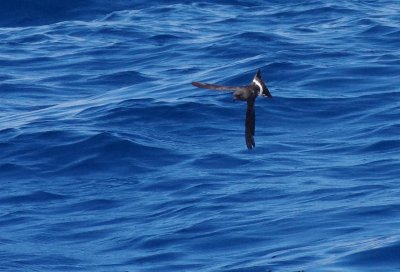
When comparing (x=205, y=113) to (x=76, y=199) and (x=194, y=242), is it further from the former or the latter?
(x=194, y=242)

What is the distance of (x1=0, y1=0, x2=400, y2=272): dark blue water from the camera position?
41.9 feet

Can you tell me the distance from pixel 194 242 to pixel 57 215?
6.97 ft

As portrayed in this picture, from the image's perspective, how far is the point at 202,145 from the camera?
640 inches

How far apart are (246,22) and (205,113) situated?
7100 millimetres

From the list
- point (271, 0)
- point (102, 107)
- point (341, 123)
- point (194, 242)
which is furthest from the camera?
point (271, 0)

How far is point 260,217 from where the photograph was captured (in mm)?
13367

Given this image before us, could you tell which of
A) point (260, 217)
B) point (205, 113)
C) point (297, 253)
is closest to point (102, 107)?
point (205, 113)

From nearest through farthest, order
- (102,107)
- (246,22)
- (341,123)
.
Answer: (341,123)
(102,107)
(246,22)

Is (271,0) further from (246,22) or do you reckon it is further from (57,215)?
(57,215)

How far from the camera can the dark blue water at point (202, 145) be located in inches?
503

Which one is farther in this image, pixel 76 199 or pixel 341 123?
pixel 341 123

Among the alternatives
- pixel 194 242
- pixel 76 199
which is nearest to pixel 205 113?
pixel 76 199

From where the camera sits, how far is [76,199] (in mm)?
14656

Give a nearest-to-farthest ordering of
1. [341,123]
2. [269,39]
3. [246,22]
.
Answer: [341,123], [269,39], [246,22]
